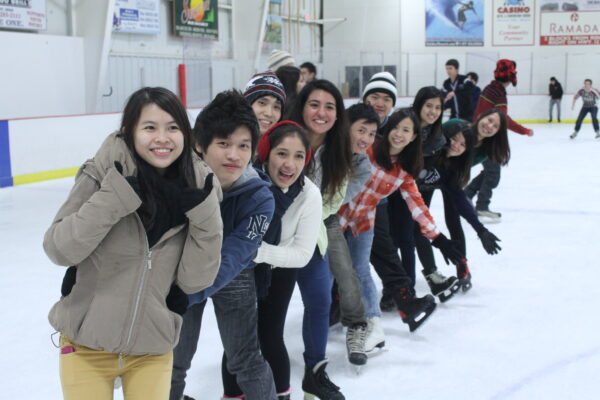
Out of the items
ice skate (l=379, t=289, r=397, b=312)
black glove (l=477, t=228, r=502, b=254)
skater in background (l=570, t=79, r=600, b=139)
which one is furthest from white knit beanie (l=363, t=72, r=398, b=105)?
skater in background (l=570, t=79, r=600, b=139)

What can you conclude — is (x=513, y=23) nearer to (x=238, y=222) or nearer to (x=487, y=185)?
(x=487, y=185)

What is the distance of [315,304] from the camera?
2.42 meters

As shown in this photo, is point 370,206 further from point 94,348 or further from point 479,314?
point 94,348

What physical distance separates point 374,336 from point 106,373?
1.56 m

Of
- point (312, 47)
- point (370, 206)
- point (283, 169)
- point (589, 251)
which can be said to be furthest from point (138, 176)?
point (312, 47)

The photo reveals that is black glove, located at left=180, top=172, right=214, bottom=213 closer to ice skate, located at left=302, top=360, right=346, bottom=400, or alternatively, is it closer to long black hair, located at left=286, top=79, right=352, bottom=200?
long black hair, located at left=286, top=79, right=352, bottom=200

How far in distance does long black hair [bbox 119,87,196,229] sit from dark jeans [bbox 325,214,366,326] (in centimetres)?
124

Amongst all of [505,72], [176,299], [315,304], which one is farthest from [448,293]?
[505,72]

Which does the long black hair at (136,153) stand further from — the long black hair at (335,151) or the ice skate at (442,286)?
the ice skate at (442,286)

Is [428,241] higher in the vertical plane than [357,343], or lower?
higher

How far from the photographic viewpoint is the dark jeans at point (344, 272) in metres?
2.69

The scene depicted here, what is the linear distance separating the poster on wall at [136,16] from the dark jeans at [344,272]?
9.16 metres

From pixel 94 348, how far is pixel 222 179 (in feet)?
1.85

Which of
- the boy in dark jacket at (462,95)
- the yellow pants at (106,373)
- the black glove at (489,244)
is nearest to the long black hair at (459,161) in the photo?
the black glove at (489,244)
